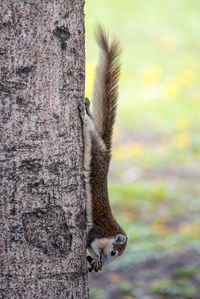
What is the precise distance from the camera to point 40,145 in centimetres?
206

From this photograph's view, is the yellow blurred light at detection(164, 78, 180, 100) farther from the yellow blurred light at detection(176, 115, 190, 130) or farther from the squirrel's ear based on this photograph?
the squirrel's ear

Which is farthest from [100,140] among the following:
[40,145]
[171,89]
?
[171,89]

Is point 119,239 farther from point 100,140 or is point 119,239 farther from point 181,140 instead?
point 181,140

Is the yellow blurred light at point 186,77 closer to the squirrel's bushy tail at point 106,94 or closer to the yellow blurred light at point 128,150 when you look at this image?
the yellow blurred light at point 128,150

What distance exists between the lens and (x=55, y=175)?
83.1 inches

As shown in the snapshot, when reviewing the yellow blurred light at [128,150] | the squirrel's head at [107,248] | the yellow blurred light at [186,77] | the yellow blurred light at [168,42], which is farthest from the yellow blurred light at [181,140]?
the squirrel's head at [107,248]

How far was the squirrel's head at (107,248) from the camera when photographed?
119 inches

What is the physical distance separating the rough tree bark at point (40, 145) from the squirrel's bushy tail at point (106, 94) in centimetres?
48

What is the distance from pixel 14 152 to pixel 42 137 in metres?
0.13

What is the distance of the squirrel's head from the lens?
3.02 metres

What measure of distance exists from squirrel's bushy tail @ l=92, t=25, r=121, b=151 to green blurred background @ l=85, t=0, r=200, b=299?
284 millimetres

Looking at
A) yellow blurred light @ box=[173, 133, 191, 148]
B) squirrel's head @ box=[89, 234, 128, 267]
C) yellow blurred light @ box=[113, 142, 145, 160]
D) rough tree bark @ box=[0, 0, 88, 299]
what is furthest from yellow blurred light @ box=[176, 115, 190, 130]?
rough tree bark @ box=[0, 0, 88, 299]

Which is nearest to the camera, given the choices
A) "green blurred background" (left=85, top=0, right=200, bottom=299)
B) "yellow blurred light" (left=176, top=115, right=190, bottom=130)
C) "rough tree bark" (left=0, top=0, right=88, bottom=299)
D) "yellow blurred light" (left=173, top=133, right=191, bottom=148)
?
"rough tree bark" (left=0, top=0, right=88, bottom=299)

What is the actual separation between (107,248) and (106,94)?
929mm
